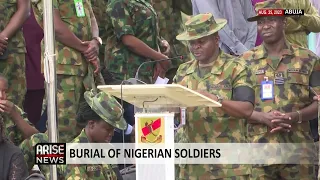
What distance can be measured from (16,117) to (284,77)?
91.4 inches

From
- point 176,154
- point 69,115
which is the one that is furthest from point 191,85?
point 69,115

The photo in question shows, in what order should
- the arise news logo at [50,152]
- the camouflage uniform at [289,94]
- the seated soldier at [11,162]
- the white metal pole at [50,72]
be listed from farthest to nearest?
the camouflage uniform at [289,94] < the seated soldier at [11,162] < the arise news logo at [50,152] < the white metal pole at [50,72]

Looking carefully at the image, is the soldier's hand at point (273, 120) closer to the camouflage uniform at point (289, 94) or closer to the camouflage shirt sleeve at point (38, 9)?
the camouflage uniform at point (289, 94)

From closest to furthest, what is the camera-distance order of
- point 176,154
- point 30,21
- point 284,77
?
point 176,154, point 284,77, point 30,21

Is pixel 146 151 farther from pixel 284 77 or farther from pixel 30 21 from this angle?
pixel 30 21

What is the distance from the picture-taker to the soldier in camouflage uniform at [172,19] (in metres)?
10.3

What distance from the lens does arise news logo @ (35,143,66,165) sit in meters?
7.64

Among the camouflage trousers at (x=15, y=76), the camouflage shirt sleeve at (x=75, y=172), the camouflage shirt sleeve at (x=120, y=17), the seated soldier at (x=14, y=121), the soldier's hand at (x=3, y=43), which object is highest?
the camouflage shirt sleeve at (x=120, y=17)

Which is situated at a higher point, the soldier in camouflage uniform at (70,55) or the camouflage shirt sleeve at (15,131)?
the soldier in camouflage uniform at (70,55)

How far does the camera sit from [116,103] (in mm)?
8398

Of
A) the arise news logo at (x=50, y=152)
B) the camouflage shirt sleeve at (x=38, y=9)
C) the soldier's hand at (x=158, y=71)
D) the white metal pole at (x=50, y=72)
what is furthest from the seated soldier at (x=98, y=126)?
the soldier's hand at (x=158, y=71)

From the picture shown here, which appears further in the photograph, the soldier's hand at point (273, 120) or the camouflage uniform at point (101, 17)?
the camouflage uniform at point (101, 17)

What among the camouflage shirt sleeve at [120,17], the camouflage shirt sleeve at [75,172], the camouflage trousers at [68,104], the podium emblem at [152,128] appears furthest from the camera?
the camouflage shirt sleeve at [120,17]

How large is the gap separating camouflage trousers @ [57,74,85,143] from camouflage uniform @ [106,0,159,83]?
0.61 m
